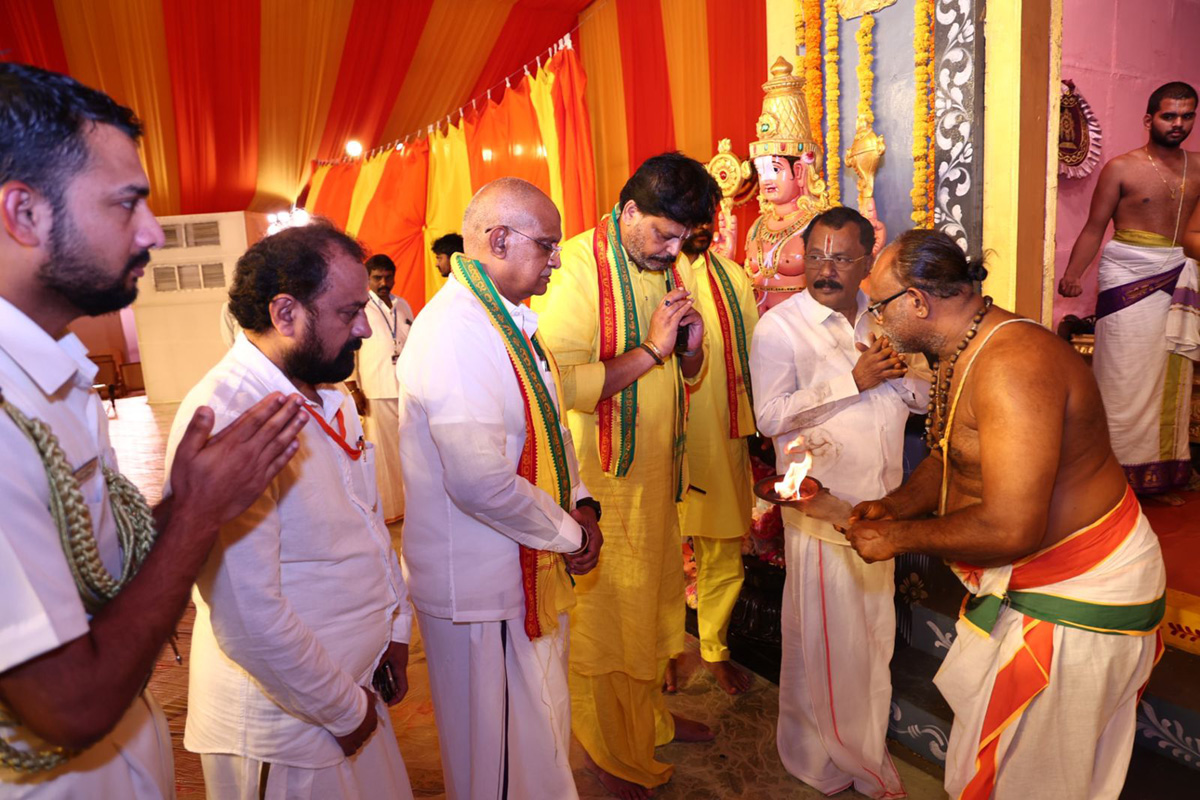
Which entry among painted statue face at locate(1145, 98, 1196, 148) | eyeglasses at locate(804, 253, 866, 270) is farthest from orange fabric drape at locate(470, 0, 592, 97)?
eyeglasses at locate(804, 253, 866, 270)

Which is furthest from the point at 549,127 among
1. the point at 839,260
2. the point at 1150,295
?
the point at 839,260

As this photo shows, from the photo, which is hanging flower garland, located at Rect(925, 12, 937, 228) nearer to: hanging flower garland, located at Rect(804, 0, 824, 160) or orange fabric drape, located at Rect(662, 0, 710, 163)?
hanging flower garland, located at Rect(804, 0, 824, 160)

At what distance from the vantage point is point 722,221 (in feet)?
14.8

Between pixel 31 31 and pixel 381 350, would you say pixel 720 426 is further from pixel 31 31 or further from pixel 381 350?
pixel 31 31

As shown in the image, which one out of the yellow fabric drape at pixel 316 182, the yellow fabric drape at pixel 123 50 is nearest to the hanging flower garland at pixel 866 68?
the yellow fabric drape at pixel 123 50

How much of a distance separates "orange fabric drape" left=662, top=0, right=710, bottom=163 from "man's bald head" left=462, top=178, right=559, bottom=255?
4.62 m

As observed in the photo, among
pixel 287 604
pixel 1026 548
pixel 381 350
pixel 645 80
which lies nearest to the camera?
pixel 287 604

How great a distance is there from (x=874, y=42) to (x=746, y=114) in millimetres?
2463

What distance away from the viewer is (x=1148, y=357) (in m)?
4.10

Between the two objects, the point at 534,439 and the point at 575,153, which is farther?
the point at 575,153

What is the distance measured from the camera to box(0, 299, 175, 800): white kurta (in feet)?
2.94

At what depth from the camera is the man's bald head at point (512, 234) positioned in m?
2.07

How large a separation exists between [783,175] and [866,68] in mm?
621

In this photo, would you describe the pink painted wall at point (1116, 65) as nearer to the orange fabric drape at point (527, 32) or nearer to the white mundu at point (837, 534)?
the white mundu at point (837, 534)
